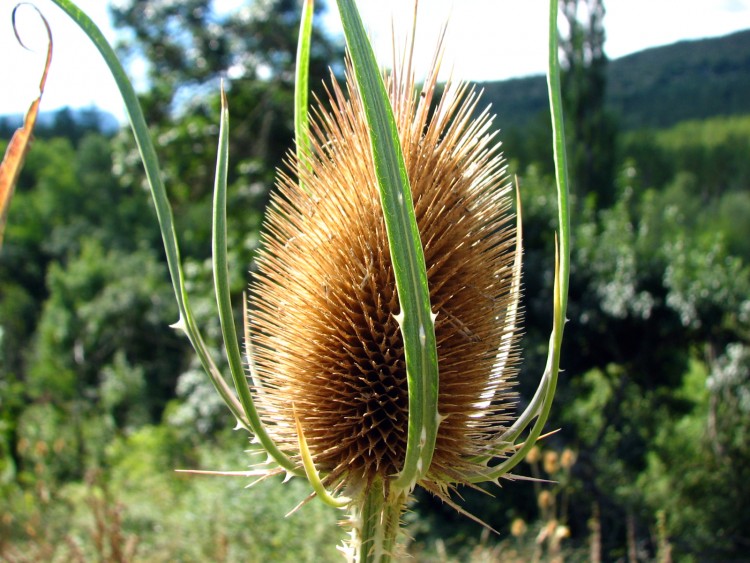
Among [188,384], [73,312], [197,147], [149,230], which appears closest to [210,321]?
[188,384]

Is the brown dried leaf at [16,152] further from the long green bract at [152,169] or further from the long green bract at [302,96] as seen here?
the long green bract at [302,96]

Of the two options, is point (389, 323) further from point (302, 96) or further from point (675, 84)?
point (675, 84)

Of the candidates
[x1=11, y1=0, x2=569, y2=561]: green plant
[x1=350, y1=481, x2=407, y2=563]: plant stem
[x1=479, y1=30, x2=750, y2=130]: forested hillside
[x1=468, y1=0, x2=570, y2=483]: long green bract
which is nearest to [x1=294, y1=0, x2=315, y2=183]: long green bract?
[x1=11, y1=0, x2=569, y2=561]: green plant

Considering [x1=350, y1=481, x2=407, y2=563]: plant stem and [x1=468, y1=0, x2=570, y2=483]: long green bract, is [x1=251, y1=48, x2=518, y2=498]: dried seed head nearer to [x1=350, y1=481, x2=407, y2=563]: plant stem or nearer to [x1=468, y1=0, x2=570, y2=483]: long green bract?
[x1=350, y1=481, x2=407, y2=563]: plant stem

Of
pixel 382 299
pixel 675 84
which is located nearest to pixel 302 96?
pixel 382 299

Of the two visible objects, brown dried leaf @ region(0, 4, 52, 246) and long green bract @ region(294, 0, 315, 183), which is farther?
long green bract @ region(294, 0, 315, 183)

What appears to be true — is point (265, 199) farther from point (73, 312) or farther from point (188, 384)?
point (73, 312)

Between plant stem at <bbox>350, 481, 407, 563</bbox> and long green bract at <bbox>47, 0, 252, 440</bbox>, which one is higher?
long green bract at <bbox>47, 0, 252, 440</bbox>
